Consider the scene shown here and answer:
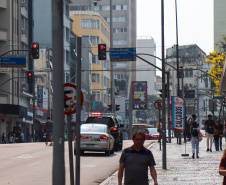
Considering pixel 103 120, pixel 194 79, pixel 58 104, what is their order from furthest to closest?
pixel 194 79, pixel 103 120, pixel 58 104

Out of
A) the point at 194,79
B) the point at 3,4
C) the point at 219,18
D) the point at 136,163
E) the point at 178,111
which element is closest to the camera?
the point at 136,163

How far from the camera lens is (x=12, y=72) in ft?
218

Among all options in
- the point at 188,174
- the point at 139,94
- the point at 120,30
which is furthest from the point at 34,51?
the point at 120,30

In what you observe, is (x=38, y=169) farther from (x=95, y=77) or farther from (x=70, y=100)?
(x=95, y=77)

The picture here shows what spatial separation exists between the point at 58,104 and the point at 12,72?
56290 millimetres

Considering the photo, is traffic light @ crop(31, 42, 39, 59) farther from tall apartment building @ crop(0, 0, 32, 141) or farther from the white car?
tall apartment building @ crop(0, 0, 32, 141)

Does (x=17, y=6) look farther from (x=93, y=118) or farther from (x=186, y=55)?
(x=186, y=55)

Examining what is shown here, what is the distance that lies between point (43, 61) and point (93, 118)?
45.7 m

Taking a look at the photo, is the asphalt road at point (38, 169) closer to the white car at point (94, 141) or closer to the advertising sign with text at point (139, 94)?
the white car at point (94, 141)

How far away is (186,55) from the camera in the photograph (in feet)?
495

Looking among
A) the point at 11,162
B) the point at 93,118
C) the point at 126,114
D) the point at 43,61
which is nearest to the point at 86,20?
the point at 126,114

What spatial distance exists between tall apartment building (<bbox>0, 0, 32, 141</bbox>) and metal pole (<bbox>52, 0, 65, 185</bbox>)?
51.9 meters

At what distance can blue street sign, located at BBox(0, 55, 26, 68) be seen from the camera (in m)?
51.1

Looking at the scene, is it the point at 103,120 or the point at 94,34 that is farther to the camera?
the point at 94,34
